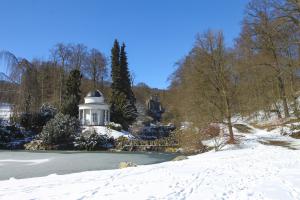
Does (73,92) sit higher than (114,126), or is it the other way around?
(73,92)

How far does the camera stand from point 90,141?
33938 mm

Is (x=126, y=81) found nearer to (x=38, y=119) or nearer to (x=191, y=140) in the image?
(x=38, y=119)

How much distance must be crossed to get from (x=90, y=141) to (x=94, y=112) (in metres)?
9.34

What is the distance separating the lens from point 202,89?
22766 mm

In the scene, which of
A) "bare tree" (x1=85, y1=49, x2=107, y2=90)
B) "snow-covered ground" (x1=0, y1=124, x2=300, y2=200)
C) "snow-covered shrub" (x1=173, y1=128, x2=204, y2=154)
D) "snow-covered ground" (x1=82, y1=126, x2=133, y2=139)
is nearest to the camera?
"snow-covered ground" (x1=0, y1=124, x2=300, y2=200)

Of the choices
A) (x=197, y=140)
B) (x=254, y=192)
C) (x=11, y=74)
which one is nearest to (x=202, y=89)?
(x=197, y=140)

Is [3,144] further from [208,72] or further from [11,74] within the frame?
[208,72]

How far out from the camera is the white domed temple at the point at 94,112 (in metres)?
42.4

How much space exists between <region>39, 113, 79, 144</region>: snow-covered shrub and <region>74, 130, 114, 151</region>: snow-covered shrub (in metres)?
1.08

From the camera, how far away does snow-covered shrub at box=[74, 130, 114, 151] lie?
33.8 metres

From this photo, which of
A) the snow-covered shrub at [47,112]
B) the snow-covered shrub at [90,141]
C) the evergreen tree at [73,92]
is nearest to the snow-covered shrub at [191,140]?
the snow-covered shrub at [90,141]

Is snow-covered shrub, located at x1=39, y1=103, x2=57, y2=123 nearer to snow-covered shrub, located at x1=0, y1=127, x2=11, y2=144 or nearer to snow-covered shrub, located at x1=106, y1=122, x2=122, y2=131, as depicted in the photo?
snow-covered shrub, located at x1=0, y1=127, x2=11, y2=144

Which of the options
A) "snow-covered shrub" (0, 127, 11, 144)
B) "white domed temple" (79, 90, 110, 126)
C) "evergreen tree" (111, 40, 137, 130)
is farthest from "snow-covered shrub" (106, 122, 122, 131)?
"snow-covered shrub" (0, 127, 11, 144)

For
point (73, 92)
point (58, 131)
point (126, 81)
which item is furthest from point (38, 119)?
point (126, 81)
